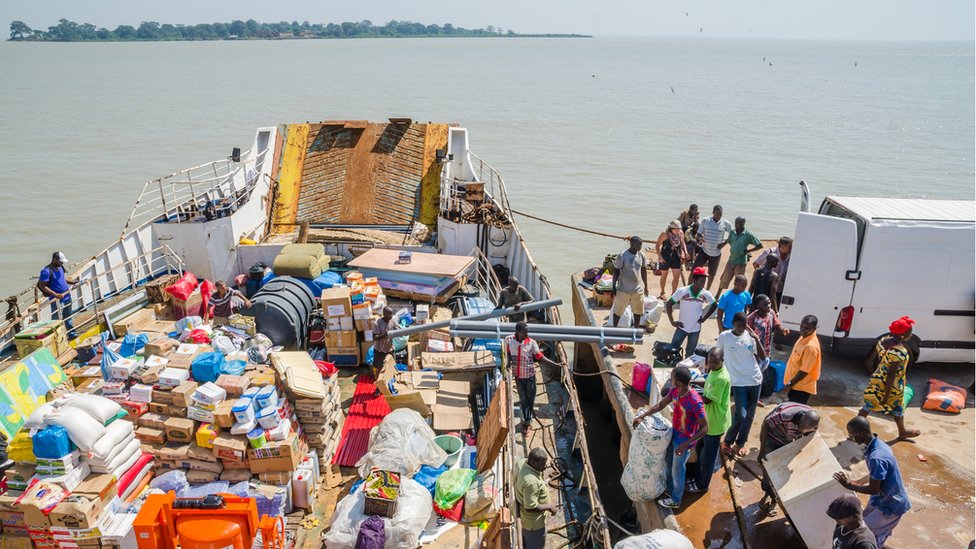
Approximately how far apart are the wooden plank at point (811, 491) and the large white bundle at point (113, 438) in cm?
647

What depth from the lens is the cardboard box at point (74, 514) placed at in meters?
6.28

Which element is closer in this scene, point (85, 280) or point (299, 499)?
point (299, 499)

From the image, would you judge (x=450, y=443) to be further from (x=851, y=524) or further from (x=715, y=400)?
(x=851, y=524)

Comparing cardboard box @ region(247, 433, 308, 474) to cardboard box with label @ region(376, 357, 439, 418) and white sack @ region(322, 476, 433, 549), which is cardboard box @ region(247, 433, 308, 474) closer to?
white sack @ region(322, 476, 433, 549)

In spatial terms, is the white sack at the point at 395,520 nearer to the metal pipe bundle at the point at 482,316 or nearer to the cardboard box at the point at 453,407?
the cardboard box at the point at 453,407

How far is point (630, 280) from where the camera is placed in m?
8.94

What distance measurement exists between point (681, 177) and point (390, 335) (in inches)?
925

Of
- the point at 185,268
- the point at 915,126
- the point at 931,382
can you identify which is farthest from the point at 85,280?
the point at 915,126

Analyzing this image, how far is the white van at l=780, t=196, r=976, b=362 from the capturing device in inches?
304

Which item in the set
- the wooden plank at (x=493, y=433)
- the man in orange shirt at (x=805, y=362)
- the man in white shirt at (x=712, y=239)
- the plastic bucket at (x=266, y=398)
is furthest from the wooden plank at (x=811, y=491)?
the plastic bucket at (x=266, y=398)

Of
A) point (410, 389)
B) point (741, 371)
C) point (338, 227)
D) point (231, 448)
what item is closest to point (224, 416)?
point (231, 448)

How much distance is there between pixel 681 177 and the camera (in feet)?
98.2

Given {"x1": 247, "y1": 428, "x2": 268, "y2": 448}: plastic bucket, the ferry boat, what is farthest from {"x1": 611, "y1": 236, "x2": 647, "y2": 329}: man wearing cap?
{"x1": 247, "y1": 428, "x2": 268, "y2": 448}: plastic bucket

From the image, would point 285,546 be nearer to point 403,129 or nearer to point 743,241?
point 743,241
